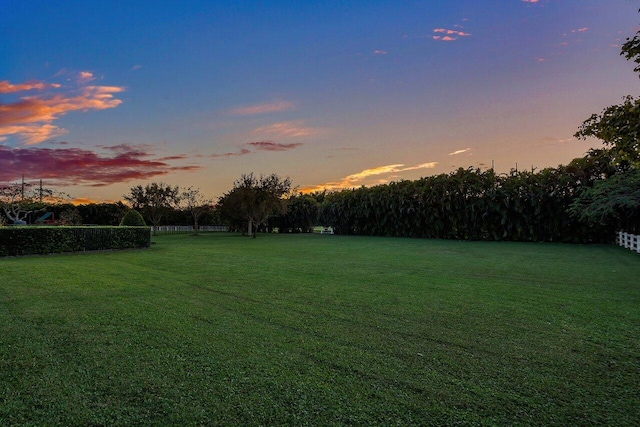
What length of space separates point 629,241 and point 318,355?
19117mm

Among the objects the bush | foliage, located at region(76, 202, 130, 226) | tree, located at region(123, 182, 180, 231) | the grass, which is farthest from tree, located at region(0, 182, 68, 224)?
the grass

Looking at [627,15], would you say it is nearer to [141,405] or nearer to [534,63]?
[534,63]

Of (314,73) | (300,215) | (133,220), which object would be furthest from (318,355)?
(300,215)

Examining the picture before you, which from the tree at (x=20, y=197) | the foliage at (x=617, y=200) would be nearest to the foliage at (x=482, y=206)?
the foliage at (x=617, y=200)

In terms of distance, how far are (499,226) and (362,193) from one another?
39.5 ft

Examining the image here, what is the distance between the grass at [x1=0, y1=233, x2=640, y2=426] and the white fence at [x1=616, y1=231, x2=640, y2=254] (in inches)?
440

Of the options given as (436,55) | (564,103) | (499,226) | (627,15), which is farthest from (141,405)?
(499,226)

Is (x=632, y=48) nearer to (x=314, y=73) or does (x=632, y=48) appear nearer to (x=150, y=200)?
(x=314, y=73)

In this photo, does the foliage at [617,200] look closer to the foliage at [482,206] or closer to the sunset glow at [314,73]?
the foliage at [482,206]

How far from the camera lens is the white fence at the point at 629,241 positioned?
1452 centimetres

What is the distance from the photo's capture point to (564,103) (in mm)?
11328

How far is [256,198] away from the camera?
1142 inches

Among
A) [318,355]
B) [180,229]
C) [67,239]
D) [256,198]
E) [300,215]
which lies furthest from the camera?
[180,229]

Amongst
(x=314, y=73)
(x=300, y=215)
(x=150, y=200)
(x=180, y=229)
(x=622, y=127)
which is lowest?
(x=180, y=229)
